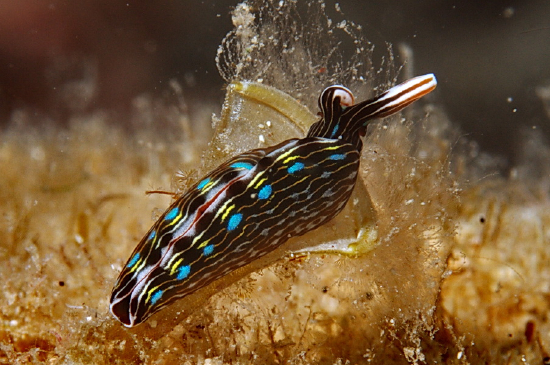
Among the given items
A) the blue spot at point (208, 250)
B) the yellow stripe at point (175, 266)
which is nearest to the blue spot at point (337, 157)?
the blue spot at point (208, 250)

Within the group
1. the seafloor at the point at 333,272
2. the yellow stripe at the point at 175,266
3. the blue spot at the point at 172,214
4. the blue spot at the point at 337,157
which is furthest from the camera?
the seafloor at the point at 333,272

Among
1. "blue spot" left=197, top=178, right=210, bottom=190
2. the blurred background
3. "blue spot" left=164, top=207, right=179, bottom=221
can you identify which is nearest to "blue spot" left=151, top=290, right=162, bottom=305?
"blue spot" left=164, top=207, right=179, bottom=221

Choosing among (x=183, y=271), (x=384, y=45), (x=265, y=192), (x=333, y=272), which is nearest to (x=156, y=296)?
(x=183, y=271)

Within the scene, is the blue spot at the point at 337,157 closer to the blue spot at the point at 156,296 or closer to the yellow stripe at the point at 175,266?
the yellow stripe at the point at 175,266

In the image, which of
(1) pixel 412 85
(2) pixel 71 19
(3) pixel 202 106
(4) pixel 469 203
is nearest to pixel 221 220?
(1) pixel 412 85

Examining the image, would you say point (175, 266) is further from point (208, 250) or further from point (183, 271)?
point (208, 250)

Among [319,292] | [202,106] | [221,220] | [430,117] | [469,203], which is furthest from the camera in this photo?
[202,106]

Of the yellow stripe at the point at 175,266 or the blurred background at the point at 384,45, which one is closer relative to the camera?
the yellow stripe at the point at 175,266

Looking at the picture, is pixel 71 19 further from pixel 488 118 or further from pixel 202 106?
pixel 488 118
